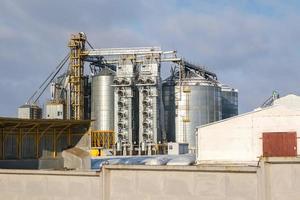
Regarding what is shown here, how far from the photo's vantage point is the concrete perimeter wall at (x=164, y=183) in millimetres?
12829

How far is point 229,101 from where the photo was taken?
8675 cm

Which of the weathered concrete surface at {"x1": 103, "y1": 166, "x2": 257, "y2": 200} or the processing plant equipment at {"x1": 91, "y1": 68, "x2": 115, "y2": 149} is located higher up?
the processing plant equipment at {"x1": 91, "y1": 68, "x2": 115, "y2": 149}

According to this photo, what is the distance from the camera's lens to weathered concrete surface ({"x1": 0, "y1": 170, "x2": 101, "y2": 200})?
640 inches

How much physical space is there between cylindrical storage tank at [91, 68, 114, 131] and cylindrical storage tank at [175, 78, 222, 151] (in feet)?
34.8

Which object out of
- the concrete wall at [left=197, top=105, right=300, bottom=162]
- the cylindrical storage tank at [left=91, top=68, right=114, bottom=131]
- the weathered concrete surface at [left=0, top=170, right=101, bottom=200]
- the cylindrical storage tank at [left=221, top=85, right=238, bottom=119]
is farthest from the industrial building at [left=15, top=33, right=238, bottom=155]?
the weathered concrete surface at [left=0, top=170, right=101, bottom=200]

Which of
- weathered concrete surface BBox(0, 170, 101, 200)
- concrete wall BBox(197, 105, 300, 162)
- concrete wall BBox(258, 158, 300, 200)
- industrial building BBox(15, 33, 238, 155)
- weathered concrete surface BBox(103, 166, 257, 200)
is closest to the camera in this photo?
concrete wall BBox(258, 158, 300, 200)

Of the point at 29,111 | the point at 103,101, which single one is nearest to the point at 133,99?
the point at 103,101

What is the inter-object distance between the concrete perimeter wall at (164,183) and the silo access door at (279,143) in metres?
20.6

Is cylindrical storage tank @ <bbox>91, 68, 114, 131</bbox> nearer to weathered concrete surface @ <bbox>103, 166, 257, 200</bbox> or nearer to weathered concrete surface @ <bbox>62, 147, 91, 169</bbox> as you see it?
weathered concrete surface @ <bbox>62, 147, 91, 169</bbox>

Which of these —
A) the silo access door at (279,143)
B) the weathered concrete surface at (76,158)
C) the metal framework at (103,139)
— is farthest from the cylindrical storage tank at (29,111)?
the silo access door at (279,143)

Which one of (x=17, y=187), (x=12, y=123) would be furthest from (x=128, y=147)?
(x=17, y=187)

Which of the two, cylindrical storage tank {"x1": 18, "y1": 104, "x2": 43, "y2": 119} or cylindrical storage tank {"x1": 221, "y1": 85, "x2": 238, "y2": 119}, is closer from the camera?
cylindrical storage tank {"x1": 18, "y1": 104, "x2": 43, "y2": 119}

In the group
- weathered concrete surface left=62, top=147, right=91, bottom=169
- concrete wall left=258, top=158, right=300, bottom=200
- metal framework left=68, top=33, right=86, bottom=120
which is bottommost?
weathered concrete surface left=62, top=147, right=91, bottom=169

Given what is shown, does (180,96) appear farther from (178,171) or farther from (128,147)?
(178,171)
